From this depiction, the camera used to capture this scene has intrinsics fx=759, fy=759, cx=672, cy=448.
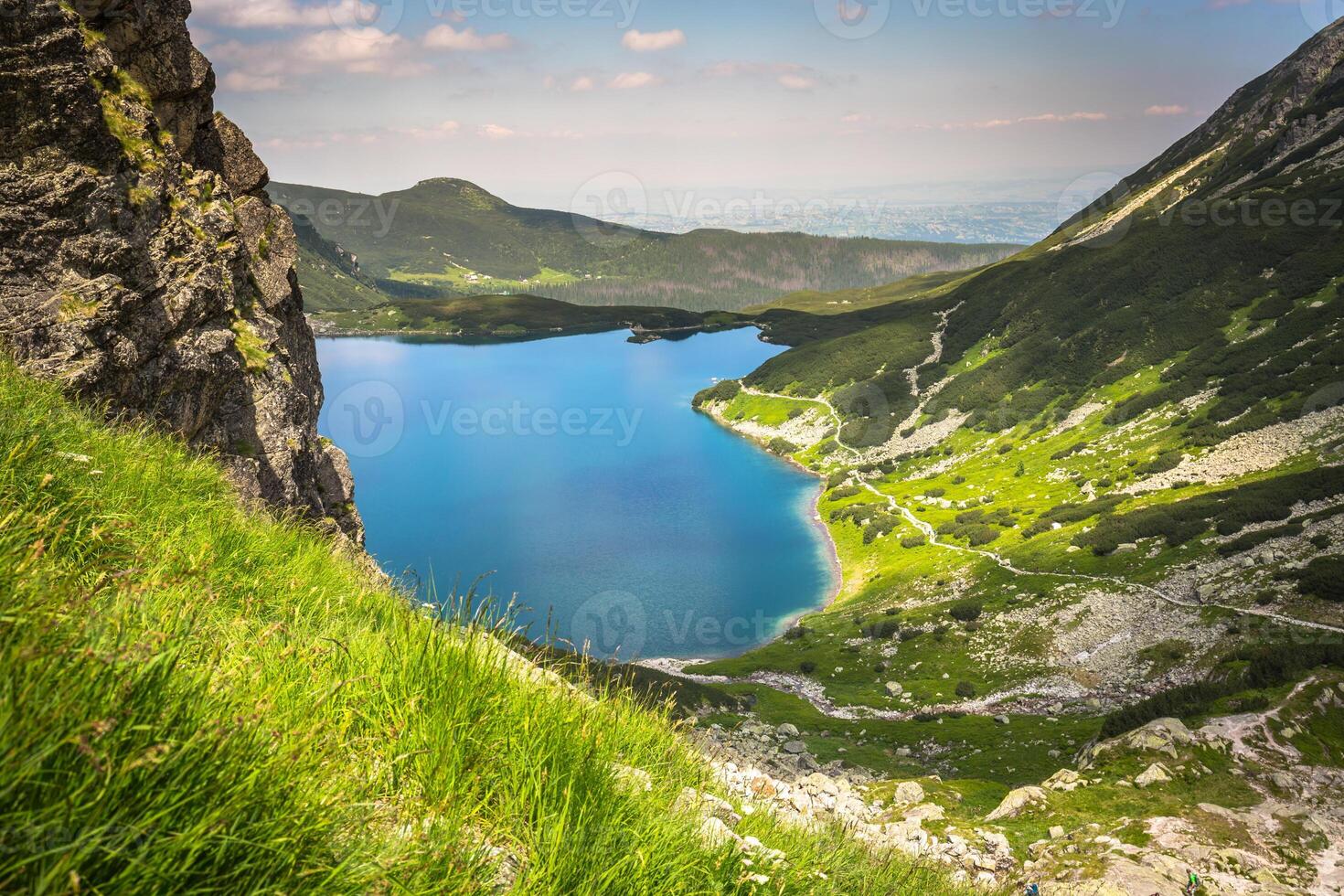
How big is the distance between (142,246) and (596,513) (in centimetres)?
9095

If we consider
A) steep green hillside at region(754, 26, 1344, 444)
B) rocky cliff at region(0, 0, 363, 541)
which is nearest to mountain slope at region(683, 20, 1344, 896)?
steep green hillside at region(754, 26, 1344, 444)

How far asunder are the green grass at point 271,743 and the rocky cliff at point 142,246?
6.16 meters

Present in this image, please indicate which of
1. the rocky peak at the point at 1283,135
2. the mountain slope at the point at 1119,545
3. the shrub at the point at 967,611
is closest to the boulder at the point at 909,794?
the mountain slope at the point at 1119,545

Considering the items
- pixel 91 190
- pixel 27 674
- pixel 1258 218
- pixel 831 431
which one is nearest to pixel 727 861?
pixel 27 674

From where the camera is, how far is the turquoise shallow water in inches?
3108

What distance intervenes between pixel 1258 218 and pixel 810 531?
89.1m

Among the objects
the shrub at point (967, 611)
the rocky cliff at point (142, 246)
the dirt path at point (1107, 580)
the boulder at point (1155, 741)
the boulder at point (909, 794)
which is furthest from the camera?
the shrub at point (967, 611)

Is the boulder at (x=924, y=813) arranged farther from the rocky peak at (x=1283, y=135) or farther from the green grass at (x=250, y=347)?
the rocky peak at (x=1283, y=135)

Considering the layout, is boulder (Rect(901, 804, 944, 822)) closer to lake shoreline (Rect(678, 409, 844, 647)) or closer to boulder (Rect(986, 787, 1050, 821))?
boulder (Rect(986, 787, 1050, 821))

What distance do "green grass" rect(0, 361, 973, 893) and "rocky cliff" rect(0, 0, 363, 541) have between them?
6162 millimetres

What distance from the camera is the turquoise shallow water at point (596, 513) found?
7894 cm

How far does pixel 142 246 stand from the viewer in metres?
17.0

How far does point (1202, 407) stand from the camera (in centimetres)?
8844

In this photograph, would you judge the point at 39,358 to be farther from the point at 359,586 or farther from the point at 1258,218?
the point at 1258,218
